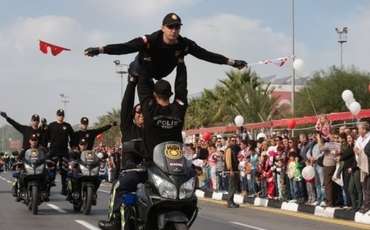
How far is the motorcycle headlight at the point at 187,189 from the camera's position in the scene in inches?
271

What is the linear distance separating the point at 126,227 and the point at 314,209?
971 centimetres

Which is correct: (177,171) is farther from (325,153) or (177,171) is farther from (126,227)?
(325,153)

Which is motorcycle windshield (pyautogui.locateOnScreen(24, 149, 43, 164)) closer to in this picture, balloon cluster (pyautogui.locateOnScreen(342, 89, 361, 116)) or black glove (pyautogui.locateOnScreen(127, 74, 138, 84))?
black glove (pyautogui.locateOnScreen(127, 74, 138, 84))

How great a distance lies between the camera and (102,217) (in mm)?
13469

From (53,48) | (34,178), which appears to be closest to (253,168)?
(34,178)

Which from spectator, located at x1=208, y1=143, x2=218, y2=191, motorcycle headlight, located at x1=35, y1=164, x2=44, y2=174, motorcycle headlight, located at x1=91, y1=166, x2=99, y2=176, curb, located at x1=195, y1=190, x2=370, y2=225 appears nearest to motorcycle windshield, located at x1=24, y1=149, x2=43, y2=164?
motorcycle headlight, located at x1=35, y1=164, x2=44, y2=174

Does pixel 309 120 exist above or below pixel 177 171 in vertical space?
above

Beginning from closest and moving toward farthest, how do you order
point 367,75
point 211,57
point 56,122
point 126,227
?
point 126,227, point 211,57, point 56,122, point 367,75

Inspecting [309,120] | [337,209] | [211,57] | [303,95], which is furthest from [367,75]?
[211,57]

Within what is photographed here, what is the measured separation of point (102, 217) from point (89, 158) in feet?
4.13

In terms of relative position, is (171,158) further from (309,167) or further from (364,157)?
(309,167)

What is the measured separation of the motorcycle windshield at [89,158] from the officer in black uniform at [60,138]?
0.86m

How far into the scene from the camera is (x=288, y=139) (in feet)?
63.4

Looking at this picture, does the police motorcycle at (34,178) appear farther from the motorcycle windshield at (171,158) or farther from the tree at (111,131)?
the tree at (111,131)
